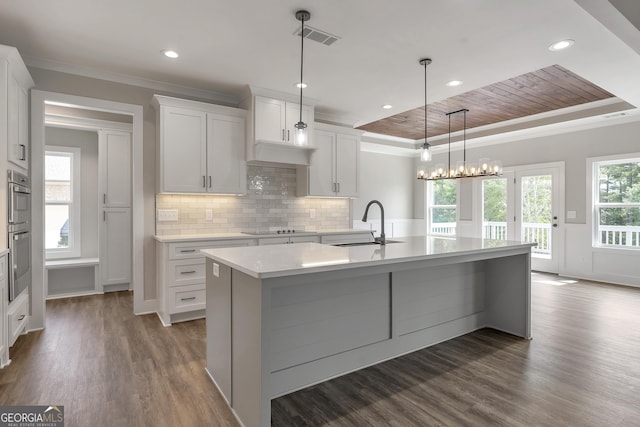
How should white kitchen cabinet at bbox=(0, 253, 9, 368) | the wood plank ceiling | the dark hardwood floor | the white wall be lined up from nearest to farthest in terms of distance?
1. the dark hardwood floor
2. white kitchen cabinet at bbox=(0, 253, 9, 368)
3. the wood plank ceiling
4. the white wall

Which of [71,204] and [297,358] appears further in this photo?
[71,204]

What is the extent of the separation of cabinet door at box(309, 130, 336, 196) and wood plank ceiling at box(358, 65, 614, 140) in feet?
5.29

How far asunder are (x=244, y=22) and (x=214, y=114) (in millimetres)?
1580

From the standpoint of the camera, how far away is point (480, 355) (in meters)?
2.88

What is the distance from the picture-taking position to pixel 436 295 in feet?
10.2

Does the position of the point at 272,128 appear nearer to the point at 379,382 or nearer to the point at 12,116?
the point at 12,116

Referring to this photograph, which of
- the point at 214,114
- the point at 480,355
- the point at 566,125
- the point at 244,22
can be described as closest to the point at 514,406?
the point at 480,355

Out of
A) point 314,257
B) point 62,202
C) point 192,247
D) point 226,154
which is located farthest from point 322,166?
point 62,202

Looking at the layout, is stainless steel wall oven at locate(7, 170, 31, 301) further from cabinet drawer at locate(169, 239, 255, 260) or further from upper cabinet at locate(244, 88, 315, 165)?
A: upper cabinet at locate(244, 88, 315, 165)

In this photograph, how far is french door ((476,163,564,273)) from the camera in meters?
6.29

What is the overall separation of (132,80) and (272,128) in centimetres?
166

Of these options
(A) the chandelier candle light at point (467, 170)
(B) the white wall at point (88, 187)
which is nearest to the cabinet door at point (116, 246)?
(B) the white wall at point (88, 187)

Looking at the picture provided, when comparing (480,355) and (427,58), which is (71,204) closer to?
(427,58)

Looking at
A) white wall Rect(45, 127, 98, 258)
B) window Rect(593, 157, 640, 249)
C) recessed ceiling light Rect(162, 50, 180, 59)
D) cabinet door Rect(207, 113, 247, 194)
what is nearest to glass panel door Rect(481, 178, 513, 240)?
window Rect(593, 157, 640, 249)
